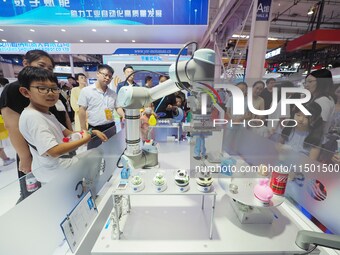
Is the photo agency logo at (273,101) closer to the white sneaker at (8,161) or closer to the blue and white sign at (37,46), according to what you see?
the white sneaker at (8,161)

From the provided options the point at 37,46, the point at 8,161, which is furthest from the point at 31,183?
the point at 37,46

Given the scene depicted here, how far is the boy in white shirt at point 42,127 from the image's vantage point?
0.61m

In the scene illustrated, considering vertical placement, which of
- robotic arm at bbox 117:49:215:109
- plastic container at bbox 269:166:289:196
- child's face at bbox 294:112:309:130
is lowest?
plastic container at bbox 269:166:289:196

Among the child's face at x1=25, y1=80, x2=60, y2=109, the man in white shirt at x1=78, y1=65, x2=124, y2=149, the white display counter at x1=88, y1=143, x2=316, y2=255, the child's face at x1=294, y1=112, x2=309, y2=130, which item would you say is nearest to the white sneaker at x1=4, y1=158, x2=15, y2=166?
the man in white shirt at x1=78, y1=65, x2=124, y2=149

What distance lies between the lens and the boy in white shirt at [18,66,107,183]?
2.01ft

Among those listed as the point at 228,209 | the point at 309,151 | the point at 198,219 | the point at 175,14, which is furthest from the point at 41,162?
the point at 175,14

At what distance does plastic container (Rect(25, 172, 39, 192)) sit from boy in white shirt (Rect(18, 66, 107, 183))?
0.05 ft

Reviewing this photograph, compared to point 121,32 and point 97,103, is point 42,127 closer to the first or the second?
point 97,103

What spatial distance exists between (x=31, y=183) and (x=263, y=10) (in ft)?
7.98

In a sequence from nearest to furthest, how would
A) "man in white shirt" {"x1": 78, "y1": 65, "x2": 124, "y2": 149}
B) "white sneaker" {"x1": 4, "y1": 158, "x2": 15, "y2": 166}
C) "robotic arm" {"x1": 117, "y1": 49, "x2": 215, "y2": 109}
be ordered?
"robotic arm" {"x1": 117, "y1": 49, "x2": 215, "y2": 109}, "man in white shirt" {"x1": 78, "y1": 65, "x2": 124, "y2": 149}, "white sneaker" {"x1": 4, "y1": 158, "x2": 15, "y2": 166}

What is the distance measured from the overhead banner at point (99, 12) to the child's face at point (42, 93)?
1.89 m

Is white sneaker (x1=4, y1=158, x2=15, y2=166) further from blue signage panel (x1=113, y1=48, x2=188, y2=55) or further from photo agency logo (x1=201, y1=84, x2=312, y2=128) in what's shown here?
blue signage panel (x1=113, y1=48, x2=188, y2=55)

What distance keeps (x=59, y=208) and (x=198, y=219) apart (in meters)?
0.55

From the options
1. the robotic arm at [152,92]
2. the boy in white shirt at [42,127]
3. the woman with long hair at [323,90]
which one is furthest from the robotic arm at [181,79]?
the woman with long hair at [323,90]
